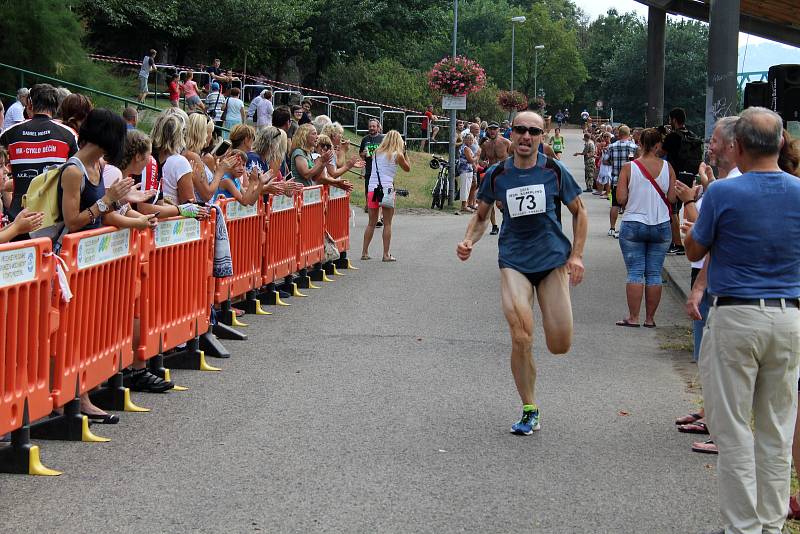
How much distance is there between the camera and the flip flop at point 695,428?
7.29 m

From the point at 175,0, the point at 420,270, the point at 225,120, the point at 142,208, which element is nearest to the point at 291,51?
the point at 175,0

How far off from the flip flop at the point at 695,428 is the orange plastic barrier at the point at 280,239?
586 cm

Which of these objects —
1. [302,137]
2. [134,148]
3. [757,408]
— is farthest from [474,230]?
[302,137]

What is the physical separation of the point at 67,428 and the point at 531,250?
300cm

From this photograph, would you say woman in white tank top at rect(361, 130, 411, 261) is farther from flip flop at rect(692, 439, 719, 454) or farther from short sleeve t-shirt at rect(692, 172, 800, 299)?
short sleeve t-shirt at rect(692, 172, 800, 299)

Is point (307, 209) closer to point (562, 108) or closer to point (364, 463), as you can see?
point (364, 463)

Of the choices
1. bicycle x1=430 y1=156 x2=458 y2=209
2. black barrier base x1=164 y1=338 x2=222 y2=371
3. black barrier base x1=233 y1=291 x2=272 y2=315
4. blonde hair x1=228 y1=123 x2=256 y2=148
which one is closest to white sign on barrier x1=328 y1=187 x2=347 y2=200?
black barrier base x1=233 y1=291 x2=272 y2=315

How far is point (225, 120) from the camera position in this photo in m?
30.3

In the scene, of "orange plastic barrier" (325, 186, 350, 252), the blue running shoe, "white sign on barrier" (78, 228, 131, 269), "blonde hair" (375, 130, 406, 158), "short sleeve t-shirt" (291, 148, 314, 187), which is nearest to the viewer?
"white sign on barrier" (78, 228, 131, 269)

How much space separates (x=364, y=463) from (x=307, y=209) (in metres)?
8.12

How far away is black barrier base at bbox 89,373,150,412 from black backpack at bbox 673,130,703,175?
7250 mm

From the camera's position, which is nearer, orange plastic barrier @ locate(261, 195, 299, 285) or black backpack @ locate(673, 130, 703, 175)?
orange plastic barrier @ locate(261, 195, 299, 285)

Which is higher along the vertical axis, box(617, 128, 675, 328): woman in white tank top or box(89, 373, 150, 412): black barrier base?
box(617, 128, 675, 328): woman in white tank top

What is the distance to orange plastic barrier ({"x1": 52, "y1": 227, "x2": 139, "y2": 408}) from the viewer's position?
21.2 ft
